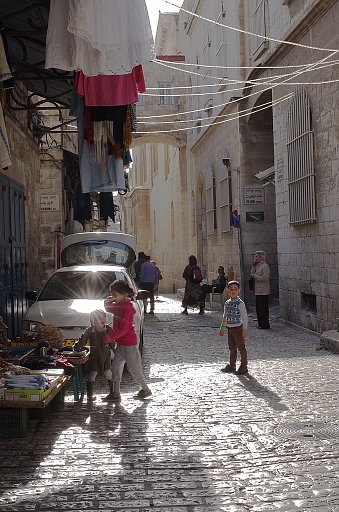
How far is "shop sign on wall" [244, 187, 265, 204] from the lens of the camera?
18.5m

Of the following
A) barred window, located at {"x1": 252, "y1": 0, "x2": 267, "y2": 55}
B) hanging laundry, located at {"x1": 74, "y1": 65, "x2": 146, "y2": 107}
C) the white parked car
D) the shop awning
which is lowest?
the white parked car

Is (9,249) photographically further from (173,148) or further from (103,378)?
(173,148)

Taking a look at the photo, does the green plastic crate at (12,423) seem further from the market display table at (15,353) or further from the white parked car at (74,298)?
the white parked car at (74,298)

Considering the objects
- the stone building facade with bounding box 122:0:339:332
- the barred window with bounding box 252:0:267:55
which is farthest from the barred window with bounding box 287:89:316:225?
the barred window with bounding box 252:0:267:55

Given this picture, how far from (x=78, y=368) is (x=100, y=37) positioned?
10.8ft

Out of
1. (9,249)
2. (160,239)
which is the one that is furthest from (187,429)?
(160,239)

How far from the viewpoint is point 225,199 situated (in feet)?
66.8

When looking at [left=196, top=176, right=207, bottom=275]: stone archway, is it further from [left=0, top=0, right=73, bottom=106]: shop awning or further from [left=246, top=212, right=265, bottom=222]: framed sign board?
[left=0, top=0, right=73, bottom=106]: shop awning

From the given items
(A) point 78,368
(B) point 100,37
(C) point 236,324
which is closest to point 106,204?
(C) point 236,324

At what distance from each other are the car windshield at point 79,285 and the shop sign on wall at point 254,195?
29.8ft

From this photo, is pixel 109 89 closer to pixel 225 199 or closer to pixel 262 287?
pixel 262 287

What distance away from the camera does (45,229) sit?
1844 cm

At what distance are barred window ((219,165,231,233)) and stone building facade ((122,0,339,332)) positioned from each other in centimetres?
3

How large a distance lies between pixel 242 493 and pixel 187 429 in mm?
1663
